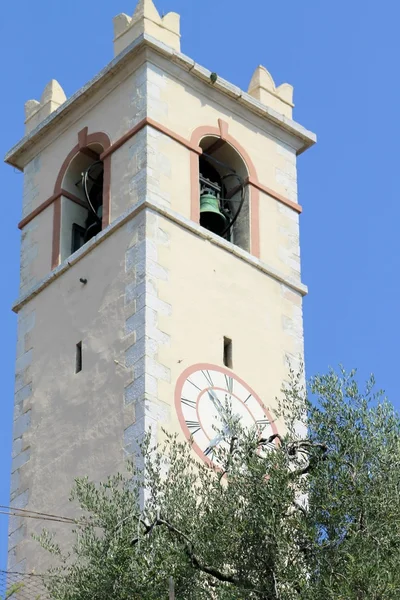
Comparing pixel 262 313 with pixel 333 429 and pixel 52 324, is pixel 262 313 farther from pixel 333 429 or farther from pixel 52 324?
pixel 333 429

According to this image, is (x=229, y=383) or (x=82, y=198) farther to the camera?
(x=82, y=198)

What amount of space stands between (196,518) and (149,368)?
433cm

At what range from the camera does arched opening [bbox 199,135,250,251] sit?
2361 centimetres

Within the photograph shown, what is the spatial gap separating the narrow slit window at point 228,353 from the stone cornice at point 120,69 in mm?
3818

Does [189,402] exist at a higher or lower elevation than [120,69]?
lower

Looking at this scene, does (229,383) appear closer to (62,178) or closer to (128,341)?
(128,341)

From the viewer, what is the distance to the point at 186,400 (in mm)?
20688

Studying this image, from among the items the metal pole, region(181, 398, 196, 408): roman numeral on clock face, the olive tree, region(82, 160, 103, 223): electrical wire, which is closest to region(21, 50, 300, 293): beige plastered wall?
region(82, 160, 103, 223): electrical wire

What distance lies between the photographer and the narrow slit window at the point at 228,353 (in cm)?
2170

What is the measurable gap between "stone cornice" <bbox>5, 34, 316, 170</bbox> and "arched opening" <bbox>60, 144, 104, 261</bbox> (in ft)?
2.34

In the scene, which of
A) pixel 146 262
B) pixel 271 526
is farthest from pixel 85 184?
pixel 271 526

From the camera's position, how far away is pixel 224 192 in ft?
79.8

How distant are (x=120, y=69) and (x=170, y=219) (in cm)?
252

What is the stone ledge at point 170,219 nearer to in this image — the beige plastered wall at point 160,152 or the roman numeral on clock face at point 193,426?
the beige plastered wall at point 160,152
